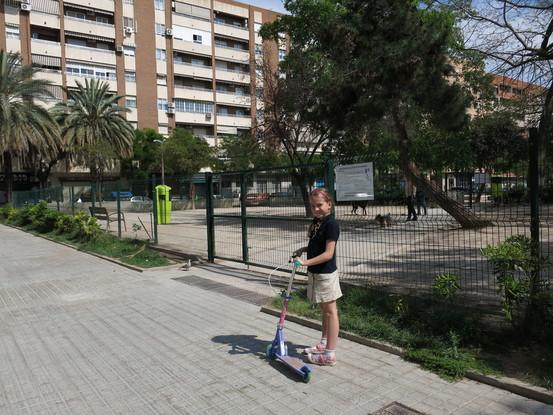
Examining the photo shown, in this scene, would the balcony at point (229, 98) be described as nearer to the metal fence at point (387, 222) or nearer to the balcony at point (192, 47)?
the balcony at point (192, 47)

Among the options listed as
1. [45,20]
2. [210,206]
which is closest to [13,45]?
[45,20]

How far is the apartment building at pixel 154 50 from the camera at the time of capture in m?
46.1

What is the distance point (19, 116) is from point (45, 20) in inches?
814

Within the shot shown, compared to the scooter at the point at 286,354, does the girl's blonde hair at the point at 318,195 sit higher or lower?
higher

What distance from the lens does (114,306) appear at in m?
6.77

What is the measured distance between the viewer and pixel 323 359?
4.25 metres

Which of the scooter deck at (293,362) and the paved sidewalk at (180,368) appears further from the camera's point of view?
the scooter deck at (293,362)

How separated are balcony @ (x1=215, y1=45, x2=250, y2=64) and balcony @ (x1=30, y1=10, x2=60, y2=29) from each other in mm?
18383

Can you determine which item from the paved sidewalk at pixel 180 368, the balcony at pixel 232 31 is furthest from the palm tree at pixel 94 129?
the paved sidewalk at pixel 180 368

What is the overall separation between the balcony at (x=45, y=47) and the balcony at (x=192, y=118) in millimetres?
13926

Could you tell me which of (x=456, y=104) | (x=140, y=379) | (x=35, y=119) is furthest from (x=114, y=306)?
(x=35, y=119)

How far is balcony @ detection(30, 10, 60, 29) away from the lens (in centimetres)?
4559

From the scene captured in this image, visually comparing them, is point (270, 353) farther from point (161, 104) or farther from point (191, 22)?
point (191, 22)

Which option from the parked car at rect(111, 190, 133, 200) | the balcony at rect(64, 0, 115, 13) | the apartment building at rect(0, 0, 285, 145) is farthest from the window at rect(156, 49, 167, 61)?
the parked car at rect(111, 190, 133, 200)
